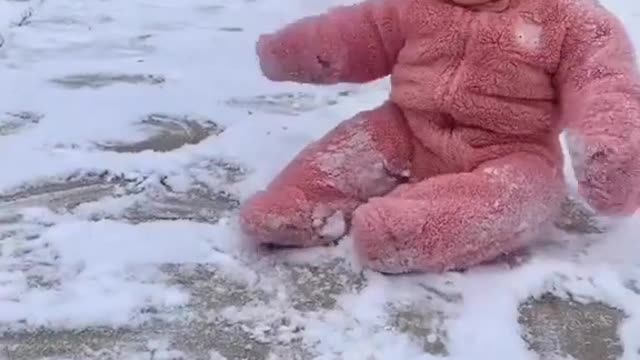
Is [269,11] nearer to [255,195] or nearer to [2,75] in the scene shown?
[2,75]

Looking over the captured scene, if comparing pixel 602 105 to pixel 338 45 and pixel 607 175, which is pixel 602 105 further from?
pixel 338 45

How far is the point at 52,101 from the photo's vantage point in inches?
84.8

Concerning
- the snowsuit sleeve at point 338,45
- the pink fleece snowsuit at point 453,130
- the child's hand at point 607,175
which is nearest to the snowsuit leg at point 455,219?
the pink fleece snowsuit at point 453,130

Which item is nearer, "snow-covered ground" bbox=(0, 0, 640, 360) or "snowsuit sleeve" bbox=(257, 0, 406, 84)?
"snow-covered ground" bbox=(0, 0, 640, 360)

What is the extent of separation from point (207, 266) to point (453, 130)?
441 mm

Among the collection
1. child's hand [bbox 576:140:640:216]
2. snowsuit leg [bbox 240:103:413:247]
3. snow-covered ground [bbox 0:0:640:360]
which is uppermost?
child's hand [bbox 576:140:640:216]

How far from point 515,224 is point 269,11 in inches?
59.2

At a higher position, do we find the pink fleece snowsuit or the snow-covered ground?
the pink fleece snowsuit

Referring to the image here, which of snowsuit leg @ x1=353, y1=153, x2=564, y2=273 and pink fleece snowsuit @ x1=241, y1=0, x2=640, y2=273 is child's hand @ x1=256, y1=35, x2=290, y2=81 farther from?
snowsuit leg @ x1=353, y1=153, x2=564, y2=273

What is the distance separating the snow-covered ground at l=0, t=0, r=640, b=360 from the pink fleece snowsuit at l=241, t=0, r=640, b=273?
0.05m

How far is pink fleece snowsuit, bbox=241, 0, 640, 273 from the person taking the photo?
150 centimetres

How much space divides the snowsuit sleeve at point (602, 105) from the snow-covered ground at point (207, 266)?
0.12m

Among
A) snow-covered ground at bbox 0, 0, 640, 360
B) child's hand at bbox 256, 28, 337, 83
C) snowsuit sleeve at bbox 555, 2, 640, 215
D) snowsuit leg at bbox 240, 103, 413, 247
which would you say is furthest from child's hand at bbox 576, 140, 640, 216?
child's hand at bbox 256, 28, 337, 83

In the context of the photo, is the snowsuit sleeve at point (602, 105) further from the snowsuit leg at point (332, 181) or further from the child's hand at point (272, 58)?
the child's hand at point (272, 58)
